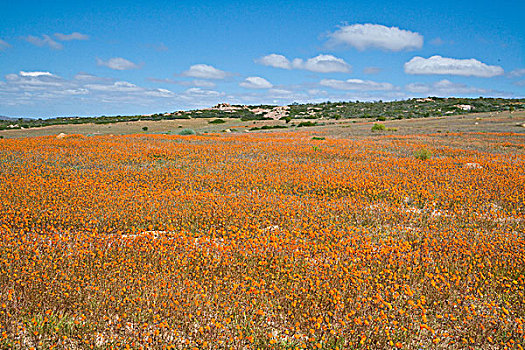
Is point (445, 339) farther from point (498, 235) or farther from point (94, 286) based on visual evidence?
point (94, 286)

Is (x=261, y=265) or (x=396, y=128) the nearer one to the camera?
(x=261, y=265)

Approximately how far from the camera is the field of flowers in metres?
3.66

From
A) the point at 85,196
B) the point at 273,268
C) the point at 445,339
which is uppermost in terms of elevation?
the point at 85,196

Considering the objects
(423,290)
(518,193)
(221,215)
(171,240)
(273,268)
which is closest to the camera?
(423,290)

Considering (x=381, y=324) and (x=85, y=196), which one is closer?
(x=381, y=324)

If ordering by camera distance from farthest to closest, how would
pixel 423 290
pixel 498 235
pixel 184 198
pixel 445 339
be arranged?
pixel 184 198
pixel 498 235
pixel 423 290
pixel 445 339

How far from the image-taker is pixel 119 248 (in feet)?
17.3

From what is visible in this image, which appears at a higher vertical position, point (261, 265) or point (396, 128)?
point (396, 128)

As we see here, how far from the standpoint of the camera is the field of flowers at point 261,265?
3662 millimetres

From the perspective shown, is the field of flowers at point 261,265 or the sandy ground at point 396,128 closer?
the field of flowers at point 261,265

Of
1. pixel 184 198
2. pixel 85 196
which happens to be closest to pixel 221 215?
pixel 184 198

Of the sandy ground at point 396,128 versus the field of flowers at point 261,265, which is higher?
the sandy ground at point 396,128

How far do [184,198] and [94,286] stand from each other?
13.2ft

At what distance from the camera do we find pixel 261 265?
503cm
